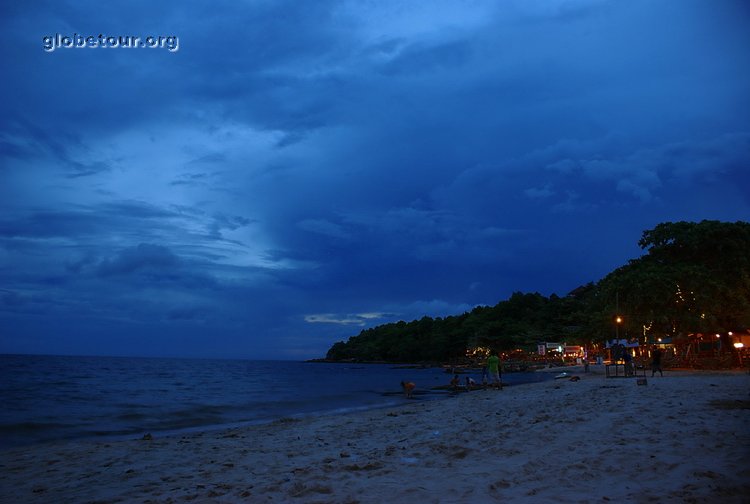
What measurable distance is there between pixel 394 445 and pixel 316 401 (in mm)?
22159

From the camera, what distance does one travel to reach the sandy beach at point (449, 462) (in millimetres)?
5988

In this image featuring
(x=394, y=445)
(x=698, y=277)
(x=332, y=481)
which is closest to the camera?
(x=332, y=481)

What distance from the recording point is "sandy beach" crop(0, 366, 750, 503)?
599 cm

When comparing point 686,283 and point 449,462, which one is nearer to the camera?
point 449,462

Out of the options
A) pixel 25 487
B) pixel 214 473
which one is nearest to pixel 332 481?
pixel 214 473

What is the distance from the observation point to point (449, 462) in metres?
8.01

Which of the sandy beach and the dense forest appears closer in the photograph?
the sandy beach

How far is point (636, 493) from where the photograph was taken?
18.0 feet

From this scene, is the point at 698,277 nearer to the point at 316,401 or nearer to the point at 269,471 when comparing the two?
the point at 316,401

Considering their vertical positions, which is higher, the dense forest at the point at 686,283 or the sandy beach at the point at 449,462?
the dense forest at the point at 686,283

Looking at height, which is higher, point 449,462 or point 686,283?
point 686,283

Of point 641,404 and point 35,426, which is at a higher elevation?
point 641,404

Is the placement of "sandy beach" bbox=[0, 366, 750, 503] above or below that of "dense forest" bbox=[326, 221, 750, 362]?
below

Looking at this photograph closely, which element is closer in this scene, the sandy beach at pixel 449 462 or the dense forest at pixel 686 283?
the sandy beach at pixel 449 462
